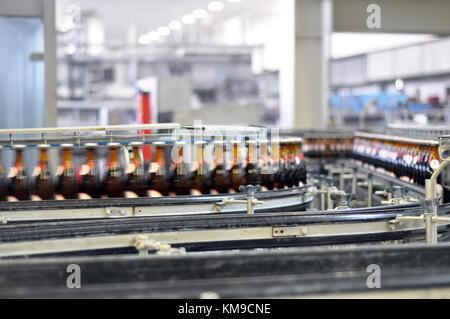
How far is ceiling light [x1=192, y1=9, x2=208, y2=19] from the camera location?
1430 centimetres

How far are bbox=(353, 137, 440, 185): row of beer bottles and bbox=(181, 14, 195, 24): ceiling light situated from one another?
10.6 metres

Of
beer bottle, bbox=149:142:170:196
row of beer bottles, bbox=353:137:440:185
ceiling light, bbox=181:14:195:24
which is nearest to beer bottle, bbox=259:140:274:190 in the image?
beer bottle, bbox=149:142:170:196

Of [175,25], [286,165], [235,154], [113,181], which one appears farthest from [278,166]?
[175,25]

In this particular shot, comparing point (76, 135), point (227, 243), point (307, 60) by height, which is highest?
point (307, 60)

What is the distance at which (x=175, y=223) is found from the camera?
1.98 m

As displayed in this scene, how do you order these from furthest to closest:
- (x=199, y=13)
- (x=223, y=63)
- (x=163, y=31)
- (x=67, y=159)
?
(x=163, y=31), (x=199, y=13), (x=223, y=63), (x=67, y=159)

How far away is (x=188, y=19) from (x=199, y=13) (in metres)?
0.81

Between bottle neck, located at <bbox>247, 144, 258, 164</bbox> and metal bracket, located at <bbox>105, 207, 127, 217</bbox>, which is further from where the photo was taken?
bottle neck, located at <bbox>247, 144, 258, 164</bbox>

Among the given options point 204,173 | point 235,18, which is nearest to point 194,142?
point 204,173

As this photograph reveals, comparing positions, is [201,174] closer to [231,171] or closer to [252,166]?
[231,171]

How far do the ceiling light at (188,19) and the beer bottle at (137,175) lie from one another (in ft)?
40.5

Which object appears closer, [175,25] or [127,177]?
[127,177]

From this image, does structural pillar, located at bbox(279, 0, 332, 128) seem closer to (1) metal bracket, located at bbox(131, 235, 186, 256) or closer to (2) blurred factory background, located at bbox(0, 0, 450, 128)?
(2) blurred factory background, located at bbox(0, 0, 450, 128)

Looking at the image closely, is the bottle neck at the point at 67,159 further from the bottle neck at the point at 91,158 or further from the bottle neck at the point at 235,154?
the bottle neck at the point at 235,154
